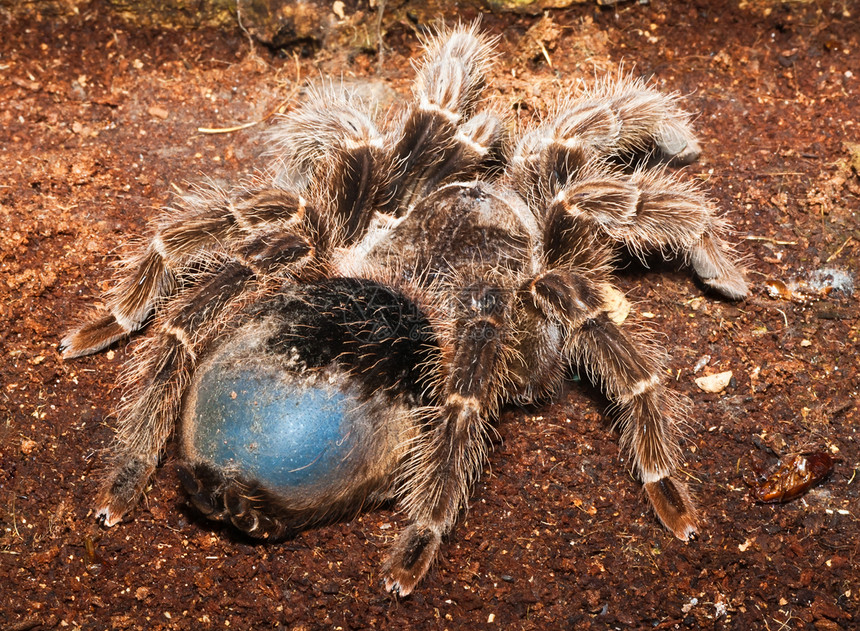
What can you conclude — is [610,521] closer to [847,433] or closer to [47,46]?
[847,433]

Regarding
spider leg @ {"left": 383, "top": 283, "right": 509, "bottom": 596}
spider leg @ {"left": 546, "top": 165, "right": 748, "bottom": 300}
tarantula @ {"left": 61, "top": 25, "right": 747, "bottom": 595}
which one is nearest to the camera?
tarantula @ {"left": 61, "top": 25, "right": 747, "bottom": 595}

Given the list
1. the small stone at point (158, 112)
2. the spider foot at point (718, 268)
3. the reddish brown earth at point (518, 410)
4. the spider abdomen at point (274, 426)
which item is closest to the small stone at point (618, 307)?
the reddish brown earth at point (518, 410)

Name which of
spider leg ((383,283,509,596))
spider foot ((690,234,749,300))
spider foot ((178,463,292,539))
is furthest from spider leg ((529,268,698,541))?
spider foot ((178,463,292,539))

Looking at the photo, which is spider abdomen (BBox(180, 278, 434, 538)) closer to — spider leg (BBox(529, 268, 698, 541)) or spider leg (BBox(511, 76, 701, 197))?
spider leg (BBox(529, 268, 698, 541))

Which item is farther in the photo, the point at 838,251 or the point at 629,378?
the point at 838,251

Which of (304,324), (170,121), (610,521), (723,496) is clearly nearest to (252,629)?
(304,324)

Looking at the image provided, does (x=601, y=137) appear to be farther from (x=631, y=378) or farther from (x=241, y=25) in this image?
(x=241, y=25)

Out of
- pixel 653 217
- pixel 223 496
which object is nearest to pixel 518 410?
pixel 653 217
